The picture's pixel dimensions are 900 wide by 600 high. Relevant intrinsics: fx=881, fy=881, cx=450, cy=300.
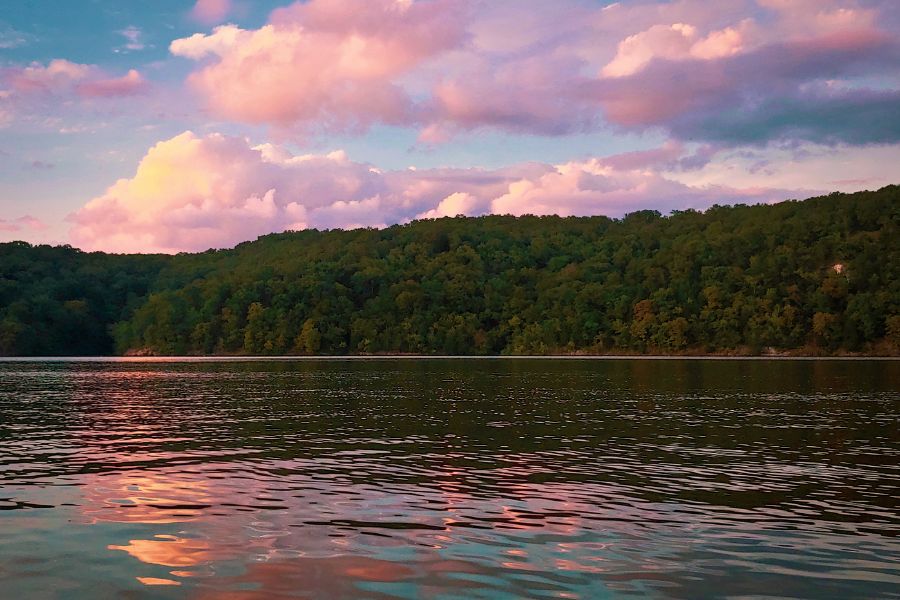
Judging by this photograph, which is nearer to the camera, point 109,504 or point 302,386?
point 109,504

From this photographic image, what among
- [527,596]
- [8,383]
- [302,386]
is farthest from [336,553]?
[8,383]

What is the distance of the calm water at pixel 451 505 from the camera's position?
1906cm

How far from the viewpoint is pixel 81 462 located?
1481 inches

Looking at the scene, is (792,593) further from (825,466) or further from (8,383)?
(8,383)

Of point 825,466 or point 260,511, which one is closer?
point 260,511

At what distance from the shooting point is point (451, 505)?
2734 cm

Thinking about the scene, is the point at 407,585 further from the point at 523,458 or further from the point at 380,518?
the point at 523,458

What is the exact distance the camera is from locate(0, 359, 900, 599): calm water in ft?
62.5

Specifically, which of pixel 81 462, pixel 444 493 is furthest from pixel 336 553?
pixel 81 462

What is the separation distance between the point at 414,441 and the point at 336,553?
2398 centimetres

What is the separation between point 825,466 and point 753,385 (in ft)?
200

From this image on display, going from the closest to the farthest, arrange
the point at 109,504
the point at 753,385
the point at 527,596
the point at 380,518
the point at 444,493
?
the point at 527,596
the point at 380,518
the point at 109,504
the point at 444,493
the point at 753,385

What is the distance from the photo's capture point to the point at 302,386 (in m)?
97.5

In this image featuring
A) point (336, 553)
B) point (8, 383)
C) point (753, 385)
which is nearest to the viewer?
point (336, 553)
